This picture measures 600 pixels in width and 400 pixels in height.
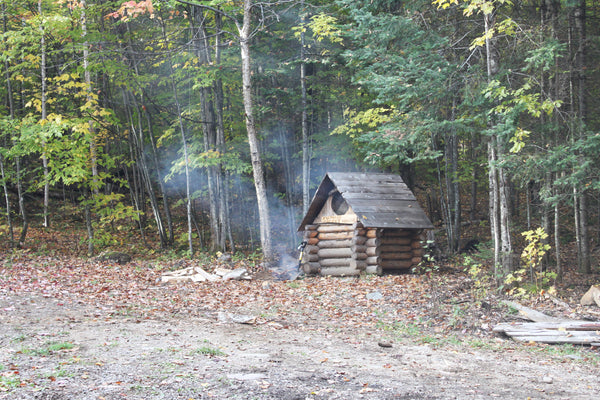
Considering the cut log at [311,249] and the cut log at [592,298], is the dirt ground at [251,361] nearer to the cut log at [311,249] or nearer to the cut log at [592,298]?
the cut log at [592,298]

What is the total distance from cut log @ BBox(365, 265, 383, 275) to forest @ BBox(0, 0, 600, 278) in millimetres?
3096

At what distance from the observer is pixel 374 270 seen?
46.8ft

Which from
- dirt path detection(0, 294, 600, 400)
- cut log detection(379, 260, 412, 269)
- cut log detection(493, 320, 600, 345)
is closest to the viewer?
dirt path detection(0, 294, 600, 400)

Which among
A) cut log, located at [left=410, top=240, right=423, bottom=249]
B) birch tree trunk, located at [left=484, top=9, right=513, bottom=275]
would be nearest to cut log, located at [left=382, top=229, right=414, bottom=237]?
cut log, located at [left=410, top=240, right=423, bottom=249]

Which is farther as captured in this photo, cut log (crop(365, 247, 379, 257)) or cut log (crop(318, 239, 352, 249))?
cut log (crop(318, 239, 352, 249))

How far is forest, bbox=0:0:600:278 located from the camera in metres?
11.1

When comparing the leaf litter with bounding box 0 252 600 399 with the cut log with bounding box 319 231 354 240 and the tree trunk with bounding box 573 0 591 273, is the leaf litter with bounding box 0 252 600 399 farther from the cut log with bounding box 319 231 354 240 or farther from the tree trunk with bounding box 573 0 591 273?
the tree trunk with bounding box 573 0 591 273

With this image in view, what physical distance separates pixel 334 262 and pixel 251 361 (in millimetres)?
9088

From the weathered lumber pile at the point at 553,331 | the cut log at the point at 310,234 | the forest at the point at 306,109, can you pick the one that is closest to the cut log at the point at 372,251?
the cut log at the point at 310,234

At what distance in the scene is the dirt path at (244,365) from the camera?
4.84m

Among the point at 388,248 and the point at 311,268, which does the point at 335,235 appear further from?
the point at 388,248

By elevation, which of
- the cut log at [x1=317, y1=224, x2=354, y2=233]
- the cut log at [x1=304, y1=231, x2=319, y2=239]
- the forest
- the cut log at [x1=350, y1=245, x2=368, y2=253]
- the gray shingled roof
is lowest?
the cut log at [x1=350, y1=245, x2=368, y2=253]

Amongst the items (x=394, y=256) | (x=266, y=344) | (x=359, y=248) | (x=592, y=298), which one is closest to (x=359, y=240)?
(x=359, y=248)

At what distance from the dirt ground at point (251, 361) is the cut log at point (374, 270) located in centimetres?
543
